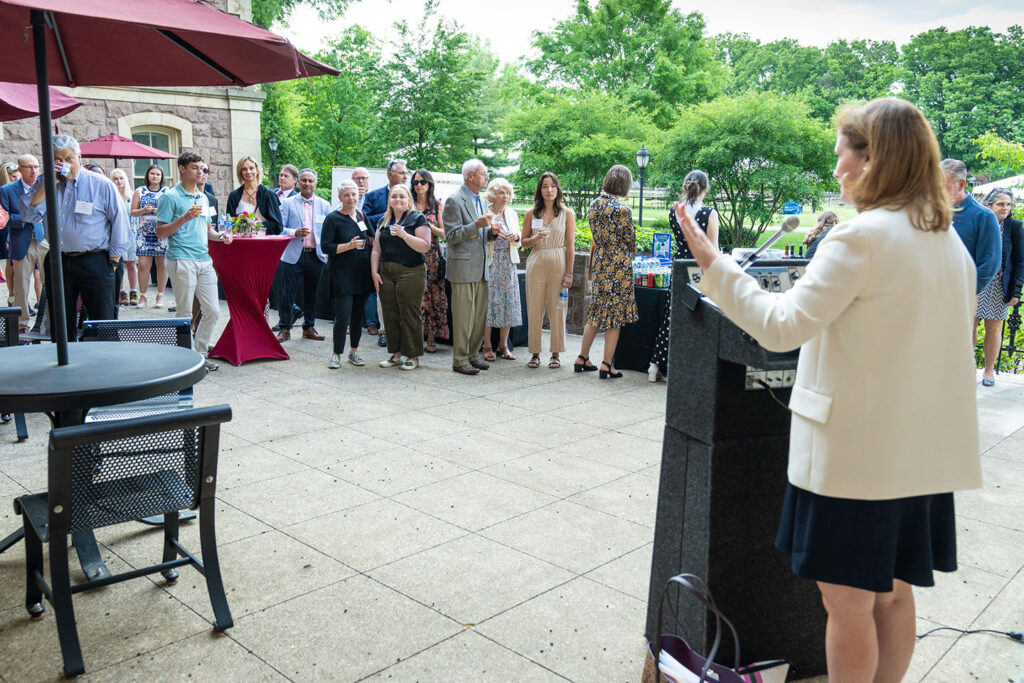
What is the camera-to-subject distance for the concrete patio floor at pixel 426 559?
9.28 feet

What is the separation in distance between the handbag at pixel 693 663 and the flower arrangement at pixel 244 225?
20.1 ft

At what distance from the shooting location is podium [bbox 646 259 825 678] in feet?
8.06

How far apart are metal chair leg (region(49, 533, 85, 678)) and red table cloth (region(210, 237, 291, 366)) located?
5.01m

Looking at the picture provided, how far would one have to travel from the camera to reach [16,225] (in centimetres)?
849

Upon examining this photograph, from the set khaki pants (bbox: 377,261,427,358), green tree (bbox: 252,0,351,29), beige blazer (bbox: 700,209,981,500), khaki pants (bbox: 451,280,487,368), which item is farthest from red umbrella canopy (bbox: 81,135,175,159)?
green tree (bbox: 252,0,351,29)

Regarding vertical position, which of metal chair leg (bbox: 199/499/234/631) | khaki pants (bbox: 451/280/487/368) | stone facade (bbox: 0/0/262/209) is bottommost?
metal chair leg (bbox: 199/499/234/631)

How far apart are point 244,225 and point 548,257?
2.82 meters

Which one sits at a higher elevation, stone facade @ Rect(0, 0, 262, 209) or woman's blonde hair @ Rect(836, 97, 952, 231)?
stone facade @ Rect(0, 0, 262, 209)

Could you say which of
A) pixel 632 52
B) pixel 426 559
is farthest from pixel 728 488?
pixel 632 52

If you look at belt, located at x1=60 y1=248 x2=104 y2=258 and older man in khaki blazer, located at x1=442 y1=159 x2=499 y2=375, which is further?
older man in khaki blazer, located at x1=442 y1=159 x2=499 y2=375

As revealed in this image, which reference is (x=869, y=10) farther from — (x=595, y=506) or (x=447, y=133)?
(x=595, y=506)

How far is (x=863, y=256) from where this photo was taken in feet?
6.20

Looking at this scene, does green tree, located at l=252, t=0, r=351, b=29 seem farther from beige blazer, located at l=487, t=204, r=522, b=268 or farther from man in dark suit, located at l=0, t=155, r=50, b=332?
beige blazer, located at l=487, t=204, r=522, b=268

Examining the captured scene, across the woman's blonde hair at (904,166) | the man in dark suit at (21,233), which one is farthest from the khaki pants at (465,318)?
the woman's blonde hair at (904,166)
